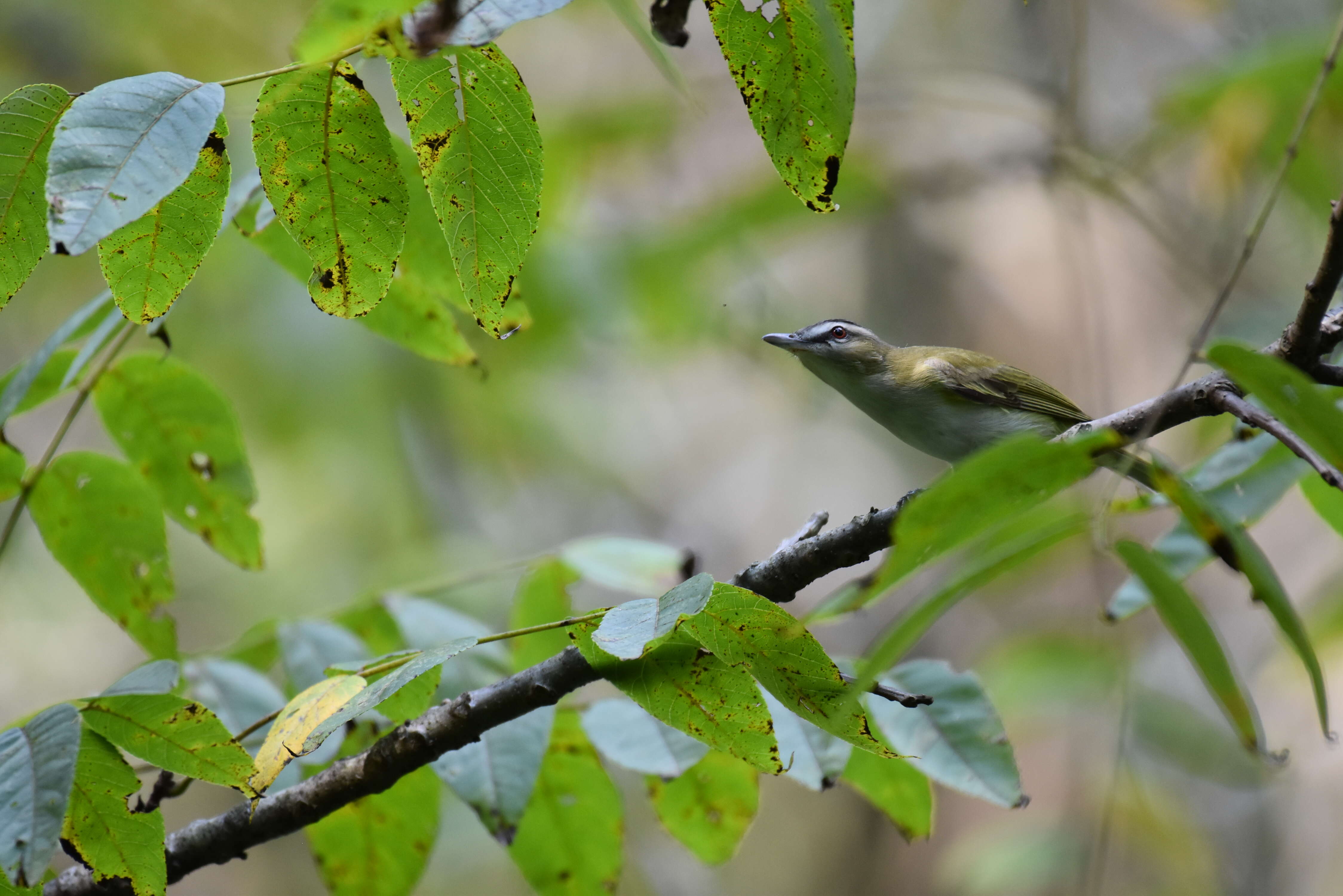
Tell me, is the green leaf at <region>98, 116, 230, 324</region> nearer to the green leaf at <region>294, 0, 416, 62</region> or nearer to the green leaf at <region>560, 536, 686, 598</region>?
the green leaf at <region>294, 0, 416, 62</region>

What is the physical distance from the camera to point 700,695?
1.63 meters

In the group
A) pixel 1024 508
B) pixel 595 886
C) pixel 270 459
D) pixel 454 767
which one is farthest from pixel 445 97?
pixel 270 459

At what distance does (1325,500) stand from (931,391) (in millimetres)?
1475

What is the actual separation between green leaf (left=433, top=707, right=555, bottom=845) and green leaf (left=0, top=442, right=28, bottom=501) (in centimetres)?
123

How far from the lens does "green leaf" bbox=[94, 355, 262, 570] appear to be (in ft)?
8.18

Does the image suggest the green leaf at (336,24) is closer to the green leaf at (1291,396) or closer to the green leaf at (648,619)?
the green leaf at (648,619)

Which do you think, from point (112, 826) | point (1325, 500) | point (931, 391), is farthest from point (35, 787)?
point (931, 391)

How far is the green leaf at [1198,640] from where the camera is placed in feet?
3.73

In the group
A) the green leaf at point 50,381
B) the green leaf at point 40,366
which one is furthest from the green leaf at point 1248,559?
the green leaf at point 50,381

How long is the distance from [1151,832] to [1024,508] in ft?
22.2

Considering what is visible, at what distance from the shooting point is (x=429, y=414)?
7.58 metres

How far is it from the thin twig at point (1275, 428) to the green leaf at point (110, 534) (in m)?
2.21

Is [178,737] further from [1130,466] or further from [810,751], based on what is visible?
[1130,466]

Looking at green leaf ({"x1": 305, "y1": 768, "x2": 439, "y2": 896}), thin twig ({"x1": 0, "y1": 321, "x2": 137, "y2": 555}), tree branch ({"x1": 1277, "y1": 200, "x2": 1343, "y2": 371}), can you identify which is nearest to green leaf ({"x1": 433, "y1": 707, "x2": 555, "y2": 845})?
green leaf ({"x1": 305, "y1": 768, "x2": 439, "y2": 896})
